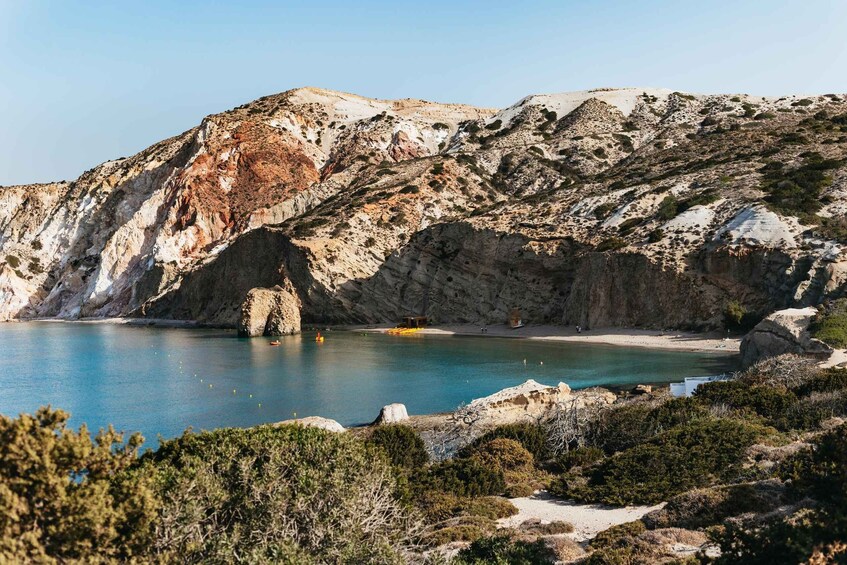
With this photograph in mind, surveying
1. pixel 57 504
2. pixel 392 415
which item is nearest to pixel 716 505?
pixel 57 504

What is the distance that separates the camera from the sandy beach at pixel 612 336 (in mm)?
44125

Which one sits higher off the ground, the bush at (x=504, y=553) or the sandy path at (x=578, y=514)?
the bush at (x=504, y=553)

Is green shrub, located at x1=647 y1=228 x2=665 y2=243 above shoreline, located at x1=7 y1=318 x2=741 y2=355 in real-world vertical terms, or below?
above

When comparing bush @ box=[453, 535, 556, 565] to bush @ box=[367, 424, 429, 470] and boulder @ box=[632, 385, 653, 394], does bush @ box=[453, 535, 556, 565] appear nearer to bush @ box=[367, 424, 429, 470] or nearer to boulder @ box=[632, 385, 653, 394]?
bush @ box=[367, 424, 429, 470]

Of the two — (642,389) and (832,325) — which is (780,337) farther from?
(642,389)

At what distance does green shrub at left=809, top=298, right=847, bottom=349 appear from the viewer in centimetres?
2867

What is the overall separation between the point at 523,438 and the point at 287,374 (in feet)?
70.9

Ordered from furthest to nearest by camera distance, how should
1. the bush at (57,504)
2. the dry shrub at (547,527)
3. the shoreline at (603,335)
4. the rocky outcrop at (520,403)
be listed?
1. the shoreline at (603,335)
2. the rocky outcrop at (520,403)
3. the dry shrub at (547,527)
4. the bush at (57,504)

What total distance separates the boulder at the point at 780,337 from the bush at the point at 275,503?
25.8 meters

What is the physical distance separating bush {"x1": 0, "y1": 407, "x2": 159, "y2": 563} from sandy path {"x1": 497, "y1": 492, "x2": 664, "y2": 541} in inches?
302

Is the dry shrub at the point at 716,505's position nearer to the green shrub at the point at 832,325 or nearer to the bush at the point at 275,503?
the bush at the point at 275,503

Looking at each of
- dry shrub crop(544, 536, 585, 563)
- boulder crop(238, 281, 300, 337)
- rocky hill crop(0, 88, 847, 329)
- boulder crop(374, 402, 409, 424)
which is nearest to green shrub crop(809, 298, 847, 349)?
rocky hill crop(0, 88, 847, 329)

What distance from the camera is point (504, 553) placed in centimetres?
1042

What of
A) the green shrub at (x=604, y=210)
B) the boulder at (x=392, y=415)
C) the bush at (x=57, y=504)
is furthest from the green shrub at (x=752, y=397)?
the green shrub at (x=604, y=210)
